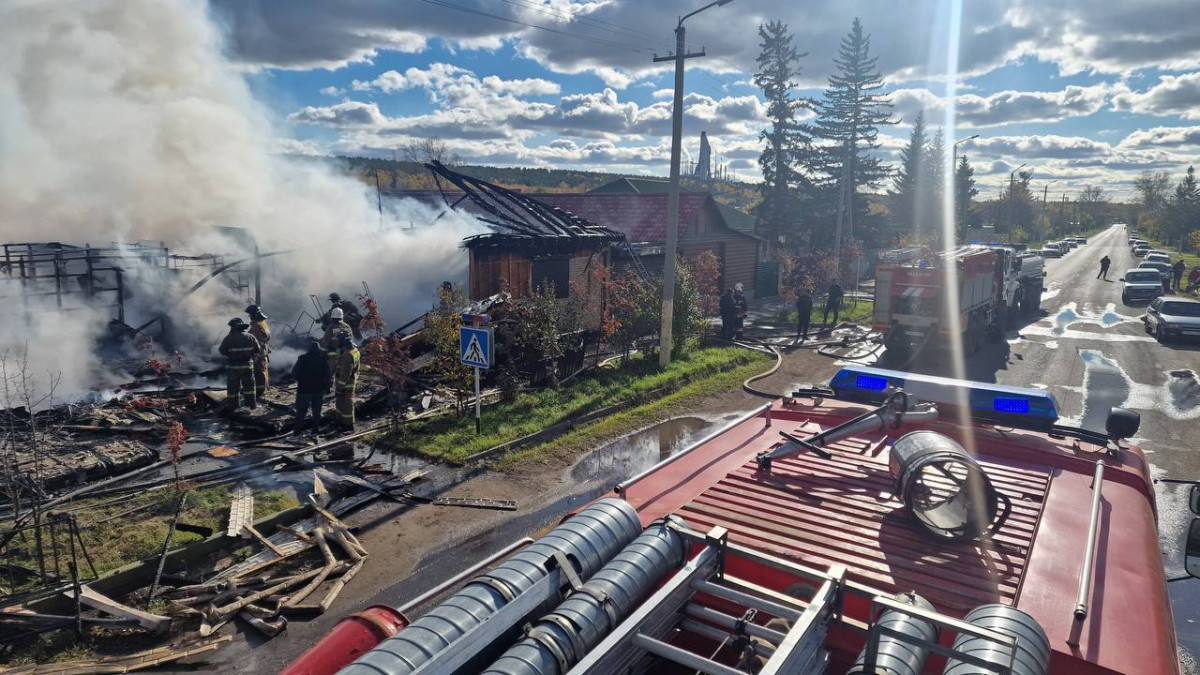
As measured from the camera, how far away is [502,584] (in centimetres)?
311

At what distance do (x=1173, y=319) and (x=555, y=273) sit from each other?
17.1 metres

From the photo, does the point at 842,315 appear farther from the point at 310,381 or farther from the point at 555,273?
the point at 310,381

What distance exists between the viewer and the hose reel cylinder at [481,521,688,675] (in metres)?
2.69

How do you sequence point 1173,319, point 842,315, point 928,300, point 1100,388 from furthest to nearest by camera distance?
1. point 842,315
2. point 1173,319
3. point 928,300
4. point 1100,388

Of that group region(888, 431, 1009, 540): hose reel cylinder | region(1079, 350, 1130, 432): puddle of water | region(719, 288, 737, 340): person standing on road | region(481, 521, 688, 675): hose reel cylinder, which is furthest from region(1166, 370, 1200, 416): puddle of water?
region(481, 521, 688, 675): hose reel cylinder

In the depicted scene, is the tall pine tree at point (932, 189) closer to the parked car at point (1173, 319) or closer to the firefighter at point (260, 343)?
the parked car at point (1173, 319)

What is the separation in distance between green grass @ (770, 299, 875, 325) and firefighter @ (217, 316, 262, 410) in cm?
1588

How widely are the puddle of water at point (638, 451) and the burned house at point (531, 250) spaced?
4067 millimetres

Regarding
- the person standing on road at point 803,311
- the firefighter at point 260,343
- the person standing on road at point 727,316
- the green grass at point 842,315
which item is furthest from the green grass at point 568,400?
the green grass at point 842,315

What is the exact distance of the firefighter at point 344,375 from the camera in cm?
1100

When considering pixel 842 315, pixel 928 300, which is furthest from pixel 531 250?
pixel 842 315

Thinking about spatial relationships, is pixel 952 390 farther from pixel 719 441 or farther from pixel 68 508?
pixel 68 508

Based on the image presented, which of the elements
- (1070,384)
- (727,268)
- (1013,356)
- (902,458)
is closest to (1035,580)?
(902,458)

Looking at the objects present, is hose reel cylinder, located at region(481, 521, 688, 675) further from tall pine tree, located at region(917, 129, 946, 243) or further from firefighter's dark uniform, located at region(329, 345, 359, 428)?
tall pine tree, located at region(917, 129, 946, 243)
